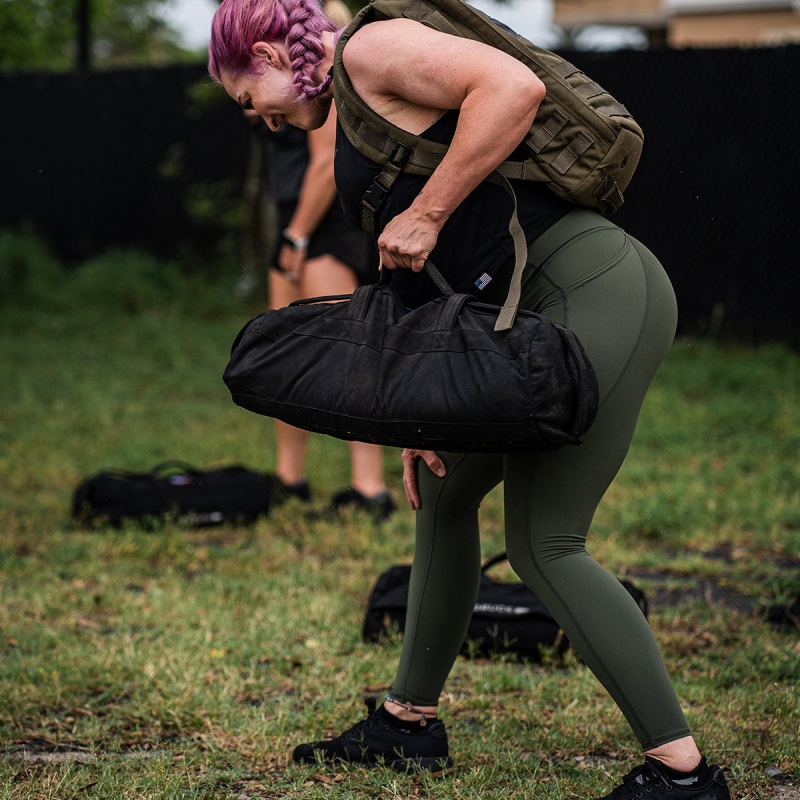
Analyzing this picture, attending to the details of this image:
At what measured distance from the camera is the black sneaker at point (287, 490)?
5.23 m

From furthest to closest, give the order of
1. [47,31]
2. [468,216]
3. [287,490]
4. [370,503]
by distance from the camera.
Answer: [47,31] → [287,490] → [370,503] → [468,216]

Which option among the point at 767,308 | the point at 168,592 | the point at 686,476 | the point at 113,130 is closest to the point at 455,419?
the point at 168,592

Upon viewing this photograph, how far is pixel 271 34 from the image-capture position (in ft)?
7.43

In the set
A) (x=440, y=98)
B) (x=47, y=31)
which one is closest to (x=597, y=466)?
(x=440, y=98)

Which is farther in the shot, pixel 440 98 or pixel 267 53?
pixel 267 53

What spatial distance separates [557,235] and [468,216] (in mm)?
185

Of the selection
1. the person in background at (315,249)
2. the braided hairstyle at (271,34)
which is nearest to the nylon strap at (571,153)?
the braided hairstyle at (271,34)

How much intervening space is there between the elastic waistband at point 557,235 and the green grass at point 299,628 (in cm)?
117

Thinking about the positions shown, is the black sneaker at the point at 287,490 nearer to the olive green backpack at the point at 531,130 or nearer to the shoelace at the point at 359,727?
the shoelace at the point at 359,727

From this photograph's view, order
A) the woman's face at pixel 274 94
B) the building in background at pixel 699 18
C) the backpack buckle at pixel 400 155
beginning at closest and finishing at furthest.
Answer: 1. the backpack buckle at pixel 400 155
2. the woman's face at pixel 274 94
3. the building in background at pixel 699 18

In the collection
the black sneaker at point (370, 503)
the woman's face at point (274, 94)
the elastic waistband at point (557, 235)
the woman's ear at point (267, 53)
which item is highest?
the woman's ear at point (267, 53)

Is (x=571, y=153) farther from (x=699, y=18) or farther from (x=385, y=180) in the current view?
(x=699, y=18)

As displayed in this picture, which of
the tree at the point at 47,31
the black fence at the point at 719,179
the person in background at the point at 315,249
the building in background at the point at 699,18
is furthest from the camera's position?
the building in background at the point at 699,18

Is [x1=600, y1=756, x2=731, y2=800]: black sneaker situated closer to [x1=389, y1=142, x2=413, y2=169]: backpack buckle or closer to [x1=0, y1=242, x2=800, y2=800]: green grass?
[x1=0, y1=242, x2=800, y2=800]: green grass
